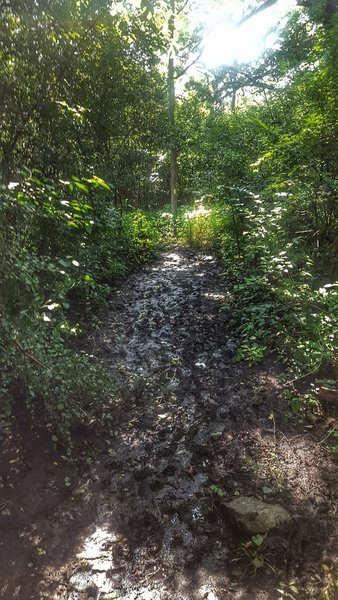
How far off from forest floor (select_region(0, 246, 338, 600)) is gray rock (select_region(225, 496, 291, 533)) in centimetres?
8

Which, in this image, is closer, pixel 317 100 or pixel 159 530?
pixel 159 530

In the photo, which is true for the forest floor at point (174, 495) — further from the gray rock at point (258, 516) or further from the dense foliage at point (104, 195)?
the dense foliage at point (104, 195)

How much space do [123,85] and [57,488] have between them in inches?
321

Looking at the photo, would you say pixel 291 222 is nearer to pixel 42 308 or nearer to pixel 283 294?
pixel 283 294

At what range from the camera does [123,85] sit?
7969mm

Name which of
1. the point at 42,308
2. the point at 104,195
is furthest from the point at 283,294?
the point at 104,195

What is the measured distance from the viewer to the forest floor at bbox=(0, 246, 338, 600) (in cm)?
244

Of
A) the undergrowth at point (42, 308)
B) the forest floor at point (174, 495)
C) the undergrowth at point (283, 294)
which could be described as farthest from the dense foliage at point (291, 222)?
the undergrowth at point (42, 308)

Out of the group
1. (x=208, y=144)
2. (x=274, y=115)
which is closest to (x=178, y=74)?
(x=208, y=144)

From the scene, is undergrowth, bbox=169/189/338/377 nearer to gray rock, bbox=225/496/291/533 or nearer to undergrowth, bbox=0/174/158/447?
gray rock, bbox=225/496/291/533

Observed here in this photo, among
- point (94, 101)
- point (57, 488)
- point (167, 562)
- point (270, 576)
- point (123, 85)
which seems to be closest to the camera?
point (270, 576)

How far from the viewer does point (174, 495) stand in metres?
3.10

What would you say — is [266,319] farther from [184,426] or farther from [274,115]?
[274,115]


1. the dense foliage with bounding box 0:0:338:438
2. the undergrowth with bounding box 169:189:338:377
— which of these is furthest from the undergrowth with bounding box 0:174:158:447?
the undergrowth with bounding box 169:189:338:377
